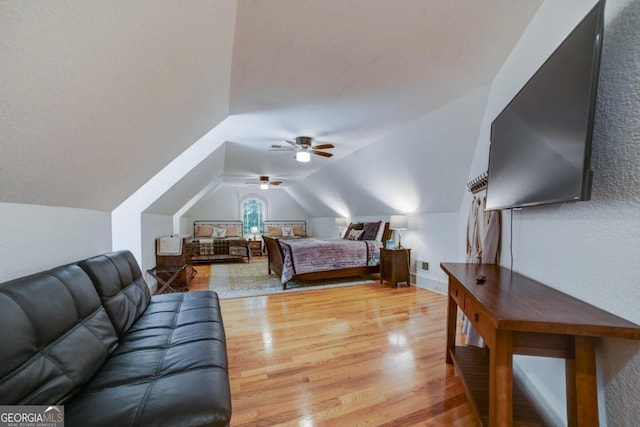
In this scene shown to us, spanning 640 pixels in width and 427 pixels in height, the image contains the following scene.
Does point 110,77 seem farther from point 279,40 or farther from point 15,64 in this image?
point 279,40

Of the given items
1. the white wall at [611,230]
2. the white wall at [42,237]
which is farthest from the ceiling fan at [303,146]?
the white wall at [611,230]

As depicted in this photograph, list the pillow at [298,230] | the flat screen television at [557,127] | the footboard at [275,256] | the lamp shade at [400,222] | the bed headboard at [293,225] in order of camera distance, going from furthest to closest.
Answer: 1. the pillow at [298,230]
2. the bed headboard at [293,225]
3. the footboard at [275,256]
4. the lamp shade at [400,222]
5. the flat screen television at [557,127]

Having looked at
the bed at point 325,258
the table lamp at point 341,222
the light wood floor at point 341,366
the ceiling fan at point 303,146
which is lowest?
the light wood floor at point 341,366

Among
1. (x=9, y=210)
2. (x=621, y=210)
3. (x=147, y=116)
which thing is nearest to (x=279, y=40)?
(x=147, y=116)

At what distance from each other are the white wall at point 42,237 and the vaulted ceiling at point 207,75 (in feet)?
0.27

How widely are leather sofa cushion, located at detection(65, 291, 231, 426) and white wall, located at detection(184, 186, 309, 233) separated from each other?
702 cm

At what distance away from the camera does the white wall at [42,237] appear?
1209mm

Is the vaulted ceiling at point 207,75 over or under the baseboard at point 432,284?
over

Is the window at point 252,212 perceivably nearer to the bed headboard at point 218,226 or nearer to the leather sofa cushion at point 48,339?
the bed headboard at point 218,226

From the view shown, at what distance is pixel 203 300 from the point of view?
211 centimetres

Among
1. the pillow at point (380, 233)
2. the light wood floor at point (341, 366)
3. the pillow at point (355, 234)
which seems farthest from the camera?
the pillow at point (355, 234)

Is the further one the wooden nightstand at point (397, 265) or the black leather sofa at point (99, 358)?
the wooden nightstand at point (397, 265)

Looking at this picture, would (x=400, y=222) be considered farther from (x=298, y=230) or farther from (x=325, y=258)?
(x=298, y=230)

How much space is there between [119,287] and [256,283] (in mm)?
2924
